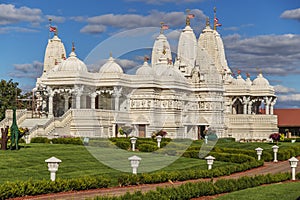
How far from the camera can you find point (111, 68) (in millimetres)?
63344

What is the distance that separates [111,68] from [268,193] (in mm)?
41980

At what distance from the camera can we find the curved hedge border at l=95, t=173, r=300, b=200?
19578mm

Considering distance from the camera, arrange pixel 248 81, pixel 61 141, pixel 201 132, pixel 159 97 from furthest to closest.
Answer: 1. pixel 248 81
2. pixel 201 132
3. pixel 159 97
4. pixel 61 141

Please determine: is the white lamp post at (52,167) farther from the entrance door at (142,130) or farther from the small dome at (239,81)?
the small dome at (239,81)

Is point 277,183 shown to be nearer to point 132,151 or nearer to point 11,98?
point 132,151

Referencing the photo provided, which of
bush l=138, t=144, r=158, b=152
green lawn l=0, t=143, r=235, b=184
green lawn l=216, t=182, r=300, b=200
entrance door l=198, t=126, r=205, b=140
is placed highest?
entrance door l=198, t=126, r=205, b=140

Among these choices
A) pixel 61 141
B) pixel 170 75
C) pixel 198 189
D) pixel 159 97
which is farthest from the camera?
pixel 170 75

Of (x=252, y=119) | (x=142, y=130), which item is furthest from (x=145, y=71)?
(x=252, y=119)

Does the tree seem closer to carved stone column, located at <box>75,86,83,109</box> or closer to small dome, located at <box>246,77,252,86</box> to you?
carved stone column, located at <box>75,86,83,109</box>

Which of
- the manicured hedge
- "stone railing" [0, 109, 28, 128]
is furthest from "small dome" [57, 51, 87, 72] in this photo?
the manicured hedge

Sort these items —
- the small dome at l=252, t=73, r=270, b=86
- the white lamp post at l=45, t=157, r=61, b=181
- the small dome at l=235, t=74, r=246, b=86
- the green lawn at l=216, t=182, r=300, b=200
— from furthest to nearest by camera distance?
the small dome at l=235, t=74, r=246, b=86 < the small dome at l=252, t=73, r=270, b=86 < the white lamp post at l=45, t=157, r=61, b=181 < the green lawn at l=216, t=182, r=300, b=200

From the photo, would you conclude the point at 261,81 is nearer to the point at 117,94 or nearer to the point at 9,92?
the point at 117,94

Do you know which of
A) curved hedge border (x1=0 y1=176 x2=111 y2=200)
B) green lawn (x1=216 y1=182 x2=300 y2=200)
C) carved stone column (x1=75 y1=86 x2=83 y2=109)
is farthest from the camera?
carved stone column (x1=75 y1=86 x2=83 y2=109)

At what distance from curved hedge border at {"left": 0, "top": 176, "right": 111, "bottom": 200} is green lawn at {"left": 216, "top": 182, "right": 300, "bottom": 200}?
4841 mm
